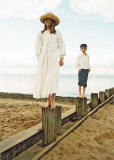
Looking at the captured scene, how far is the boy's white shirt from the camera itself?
6.08 meters

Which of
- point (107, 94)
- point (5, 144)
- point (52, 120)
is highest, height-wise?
point (107, 94)

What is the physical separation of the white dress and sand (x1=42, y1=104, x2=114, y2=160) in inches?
35.9

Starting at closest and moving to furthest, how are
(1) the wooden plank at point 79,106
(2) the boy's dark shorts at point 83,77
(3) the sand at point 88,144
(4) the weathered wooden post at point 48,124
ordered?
(3) the sand at point 88,144 < (4) the weathered wooden post at point 48,124 < (1) the wooden plank at point 79,106 < (2) the boy's dark shorts at point 83,77

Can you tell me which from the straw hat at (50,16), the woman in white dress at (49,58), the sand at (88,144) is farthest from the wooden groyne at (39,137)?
the straw hat at (50,16)

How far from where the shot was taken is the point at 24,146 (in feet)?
8.91

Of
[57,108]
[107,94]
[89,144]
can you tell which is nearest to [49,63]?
[57,108]

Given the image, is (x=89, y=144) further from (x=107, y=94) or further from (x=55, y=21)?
(x=107, y=94)

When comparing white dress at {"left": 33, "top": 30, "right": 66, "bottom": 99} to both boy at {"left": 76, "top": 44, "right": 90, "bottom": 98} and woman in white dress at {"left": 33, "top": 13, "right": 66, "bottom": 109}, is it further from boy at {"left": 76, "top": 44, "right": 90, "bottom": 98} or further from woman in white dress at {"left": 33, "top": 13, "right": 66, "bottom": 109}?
boy at {"left": 76, "top": 44, "right": 90, "bottom": 98}

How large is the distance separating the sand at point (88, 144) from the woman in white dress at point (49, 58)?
2.33 ft

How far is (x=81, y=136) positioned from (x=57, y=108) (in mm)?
936

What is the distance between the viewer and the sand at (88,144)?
10.3ft

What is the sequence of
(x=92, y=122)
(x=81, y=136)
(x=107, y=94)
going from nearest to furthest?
(x=81, y=136) < (x=92, y=122) < (x=107, y=94)

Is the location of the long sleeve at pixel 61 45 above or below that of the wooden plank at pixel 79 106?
above

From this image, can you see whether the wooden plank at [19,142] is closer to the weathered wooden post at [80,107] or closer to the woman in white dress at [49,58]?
the woman in white dress at [49,58]
